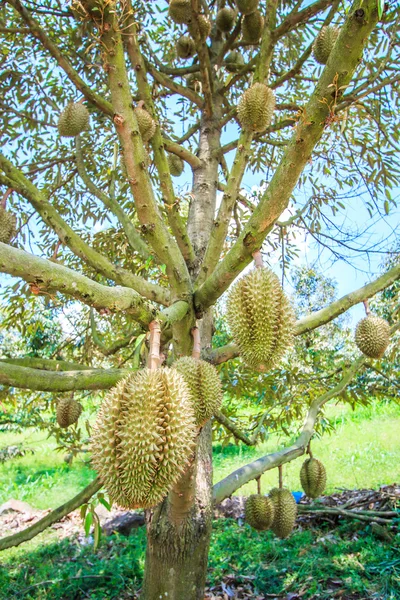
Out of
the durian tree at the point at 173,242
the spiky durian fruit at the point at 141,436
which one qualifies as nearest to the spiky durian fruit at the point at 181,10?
the durian tree at the point at 173,242

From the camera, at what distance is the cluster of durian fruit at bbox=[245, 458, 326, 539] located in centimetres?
287

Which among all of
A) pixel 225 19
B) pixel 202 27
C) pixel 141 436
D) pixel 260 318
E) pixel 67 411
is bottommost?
pixel 141 436

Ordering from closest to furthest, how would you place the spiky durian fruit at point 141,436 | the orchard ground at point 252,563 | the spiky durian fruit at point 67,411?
the spiky durian fruit at point 141,436 < the spiky durian fruit at point 67,411 < the orchard ground at point 252,563

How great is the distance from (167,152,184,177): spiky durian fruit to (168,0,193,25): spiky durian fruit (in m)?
0.96

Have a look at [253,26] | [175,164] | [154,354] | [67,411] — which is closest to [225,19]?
[253,26]

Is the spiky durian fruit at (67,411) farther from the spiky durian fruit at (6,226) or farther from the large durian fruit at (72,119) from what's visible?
the large durian fruit at (72,119)

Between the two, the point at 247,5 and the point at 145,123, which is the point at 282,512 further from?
the point at 247,5

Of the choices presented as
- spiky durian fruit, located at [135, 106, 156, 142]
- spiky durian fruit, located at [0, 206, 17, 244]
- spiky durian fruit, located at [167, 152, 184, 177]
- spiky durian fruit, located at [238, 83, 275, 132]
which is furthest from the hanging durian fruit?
spiky durian fruit, located at [0, 206, 17, 244]

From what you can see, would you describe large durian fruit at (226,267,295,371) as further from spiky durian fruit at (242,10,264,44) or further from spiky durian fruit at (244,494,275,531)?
spiky durian fruit at (242,10,264,44)

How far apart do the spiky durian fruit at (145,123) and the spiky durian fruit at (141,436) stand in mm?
1677

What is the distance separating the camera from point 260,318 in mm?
1586

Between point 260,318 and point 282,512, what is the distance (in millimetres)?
1934

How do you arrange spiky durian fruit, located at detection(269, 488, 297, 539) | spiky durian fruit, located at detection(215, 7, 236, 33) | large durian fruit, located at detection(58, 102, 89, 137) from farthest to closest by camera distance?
1. spiky durian fruit, located at detection(215, 7, 236, 33)
2. spiky durian fruit, located at detection(269, 488, 297, 539)
3. large durian fruit, located at detection(58, 102, 89, 137)

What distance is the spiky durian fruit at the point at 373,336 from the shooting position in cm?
257
